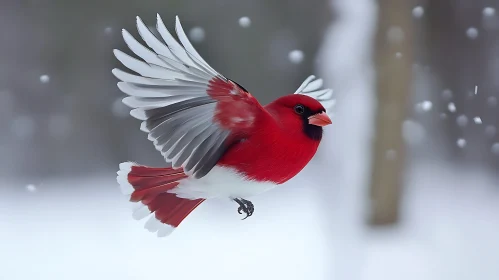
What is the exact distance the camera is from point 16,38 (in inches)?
52.6

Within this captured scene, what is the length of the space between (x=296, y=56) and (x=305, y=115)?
563 mm

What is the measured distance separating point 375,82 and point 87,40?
0.62 metres

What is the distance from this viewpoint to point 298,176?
0.83m

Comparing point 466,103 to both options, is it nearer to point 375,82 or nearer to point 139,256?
point 375,82

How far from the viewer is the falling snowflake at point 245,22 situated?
1138 millimetres

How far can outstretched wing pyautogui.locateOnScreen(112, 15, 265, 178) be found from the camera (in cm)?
43

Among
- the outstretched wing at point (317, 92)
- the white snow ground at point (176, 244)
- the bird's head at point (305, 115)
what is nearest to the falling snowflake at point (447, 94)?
the white snow ground at point (176, 244)

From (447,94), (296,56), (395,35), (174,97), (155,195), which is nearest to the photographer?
(174,97)

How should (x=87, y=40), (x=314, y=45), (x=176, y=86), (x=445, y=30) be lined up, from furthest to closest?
(x=445, y=30) → (x=87, y=40) → (x=314, y=45) → (x=176, y=86)

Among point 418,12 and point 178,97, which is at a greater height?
point 418,12

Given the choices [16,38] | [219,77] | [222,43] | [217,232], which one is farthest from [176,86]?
[16,38]

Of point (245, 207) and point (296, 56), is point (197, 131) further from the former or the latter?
point (296, 56)

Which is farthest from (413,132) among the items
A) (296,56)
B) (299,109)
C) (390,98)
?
(299,109)

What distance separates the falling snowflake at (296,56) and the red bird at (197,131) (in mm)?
494
